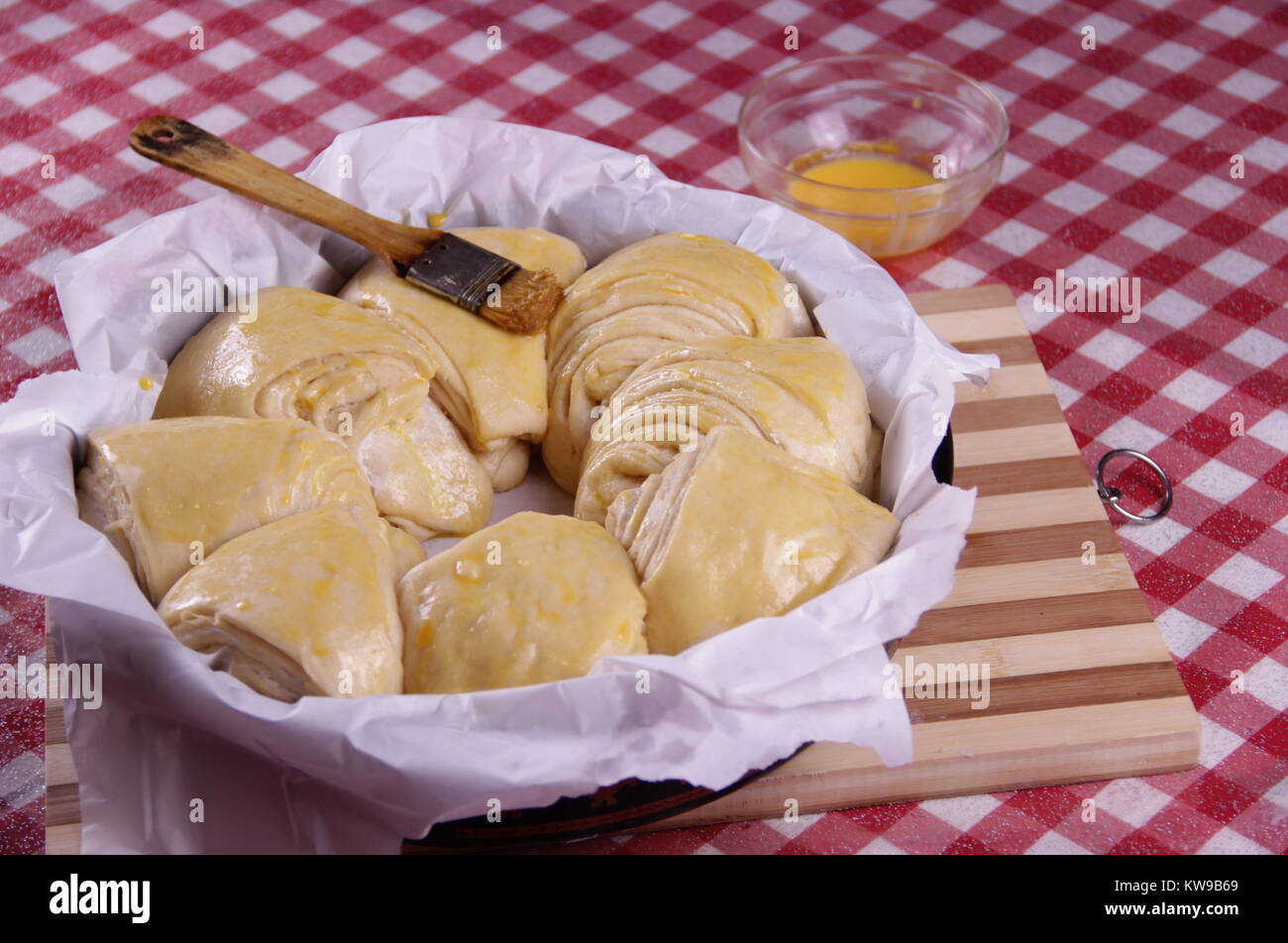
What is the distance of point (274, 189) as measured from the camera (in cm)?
255

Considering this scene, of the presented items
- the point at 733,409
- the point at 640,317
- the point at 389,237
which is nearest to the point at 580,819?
the point at 733,409

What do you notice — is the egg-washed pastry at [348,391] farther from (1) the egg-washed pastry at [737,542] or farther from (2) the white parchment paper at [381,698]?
(1) the egg-washed pastry at [737,542]

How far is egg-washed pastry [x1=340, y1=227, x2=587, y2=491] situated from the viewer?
244 cm

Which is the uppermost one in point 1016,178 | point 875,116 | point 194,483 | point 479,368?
point 194,483

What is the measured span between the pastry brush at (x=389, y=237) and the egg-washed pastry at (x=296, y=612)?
639 millimetres

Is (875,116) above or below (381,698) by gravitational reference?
below

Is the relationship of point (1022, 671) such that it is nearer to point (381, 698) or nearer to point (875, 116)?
point (381, 698)

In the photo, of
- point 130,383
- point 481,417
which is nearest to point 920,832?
point 481,417

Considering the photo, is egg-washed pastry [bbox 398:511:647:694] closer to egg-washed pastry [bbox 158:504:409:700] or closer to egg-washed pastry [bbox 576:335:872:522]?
egg-washed pastry [bbox 158:504:409:700]

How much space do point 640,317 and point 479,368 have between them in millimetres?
290

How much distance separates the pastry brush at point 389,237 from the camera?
2.49 m

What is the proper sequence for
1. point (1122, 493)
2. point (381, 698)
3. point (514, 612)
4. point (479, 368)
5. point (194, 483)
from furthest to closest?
point (1122, 493), point (479, 368), point (194, 483), point (514, 612), point (381, 698)

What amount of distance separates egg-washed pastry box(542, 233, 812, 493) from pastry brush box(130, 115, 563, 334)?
75 mm

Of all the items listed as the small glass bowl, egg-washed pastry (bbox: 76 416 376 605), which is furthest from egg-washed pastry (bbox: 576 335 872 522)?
the small glass bowl
